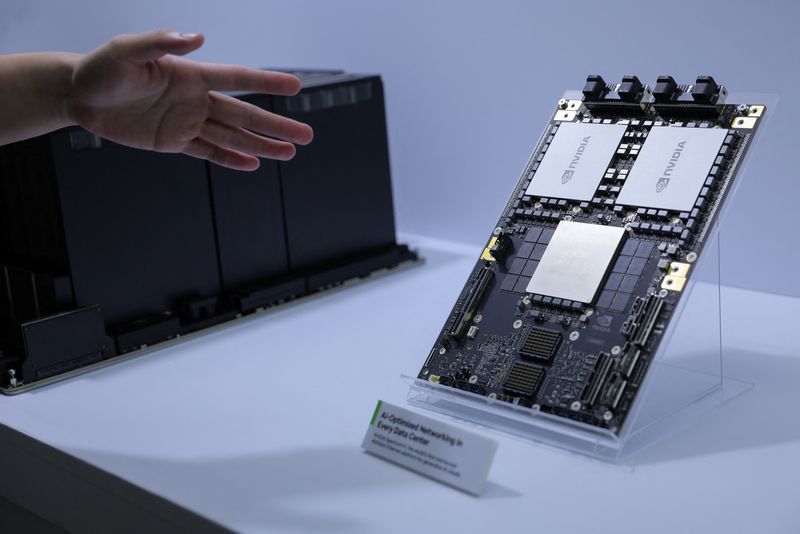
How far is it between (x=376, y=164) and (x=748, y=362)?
0.84 meters

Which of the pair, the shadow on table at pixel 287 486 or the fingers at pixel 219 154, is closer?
the shadow on table at pixel 287 486

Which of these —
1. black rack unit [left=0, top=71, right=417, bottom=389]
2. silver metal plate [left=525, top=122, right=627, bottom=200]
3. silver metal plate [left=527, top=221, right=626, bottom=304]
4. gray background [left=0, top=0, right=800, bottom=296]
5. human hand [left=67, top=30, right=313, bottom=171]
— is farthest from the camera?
gray background [left=0, top=0, right=800, bottom=296]

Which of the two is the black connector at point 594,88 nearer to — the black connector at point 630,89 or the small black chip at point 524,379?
the black connector at point 630,89

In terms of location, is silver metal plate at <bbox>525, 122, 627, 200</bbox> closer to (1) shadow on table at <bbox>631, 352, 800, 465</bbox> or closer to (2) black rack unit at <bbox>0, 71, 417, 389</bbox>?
(1) shadow on table at <bbox>631, 352, 800, 465</bbox>

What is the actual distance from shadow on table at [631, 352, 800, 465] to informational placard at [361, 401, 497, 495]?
21 centimetres

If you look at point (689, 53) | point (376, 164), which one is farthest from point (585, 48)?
point (376, 164)

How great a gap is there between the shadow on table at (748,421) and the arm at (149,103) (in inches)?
25.6

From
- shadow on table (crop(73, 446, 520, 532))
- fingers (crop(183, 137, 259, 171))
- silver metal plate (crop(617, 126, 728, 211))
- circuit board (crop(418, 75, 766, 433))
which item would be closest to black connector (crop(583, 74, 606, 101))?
circuit board (crop(418, 75, 766, 433))

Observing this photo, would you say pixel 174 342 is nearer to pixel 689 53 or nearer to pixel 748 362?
pixel 748 362

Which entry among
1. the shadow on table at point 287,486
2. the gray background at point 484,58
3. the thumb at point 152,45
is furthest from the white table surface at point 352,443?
the thumb at point 152,45

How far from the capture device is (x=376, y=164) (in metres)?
1.92

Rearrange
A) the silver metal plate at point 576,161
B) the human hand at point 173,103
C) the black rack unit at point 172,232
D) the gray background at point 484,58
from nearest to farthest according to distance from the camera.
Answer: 1. the human hand at point 173,103
2. the silver metal plate at point 576,161
3. the black rack unit at point 172,232
4. the gray background at point 484,58

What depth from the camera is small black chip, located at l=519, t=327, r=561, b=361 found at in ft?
3.94

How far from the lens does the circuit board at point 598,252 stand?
3.83 ft
